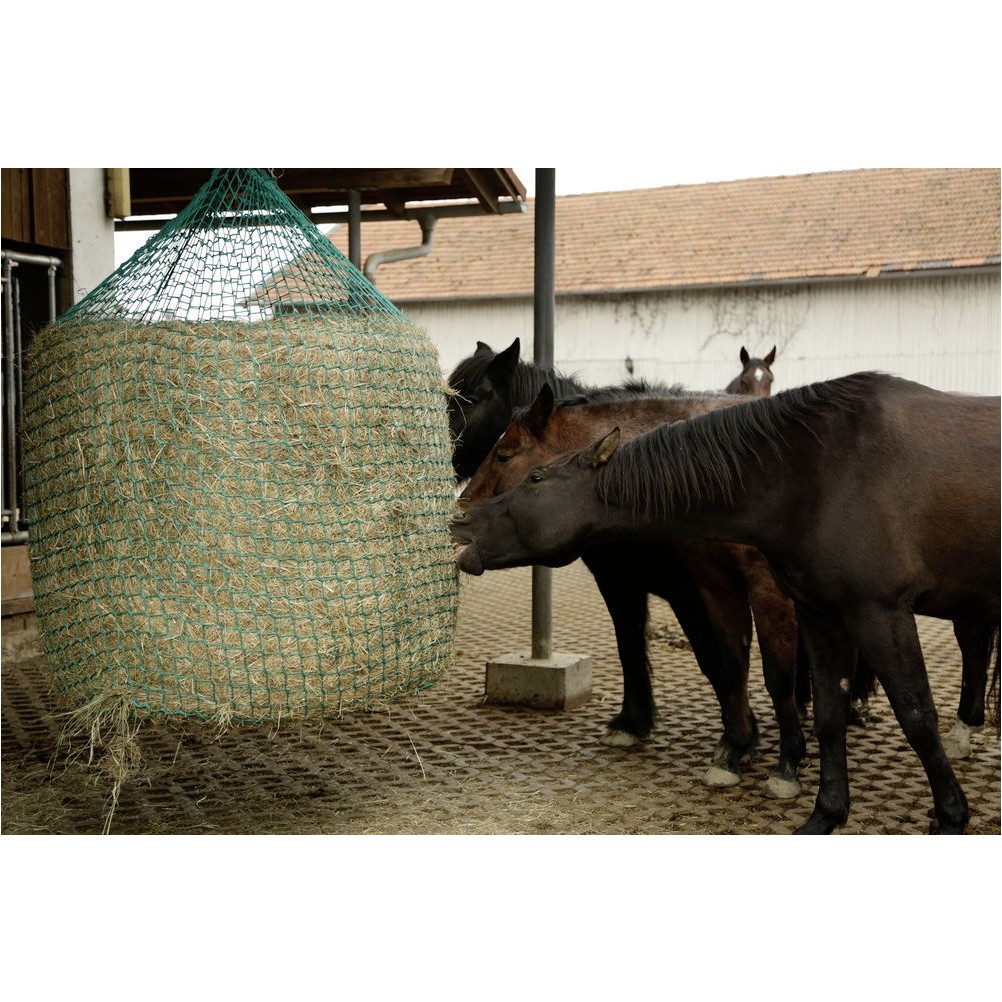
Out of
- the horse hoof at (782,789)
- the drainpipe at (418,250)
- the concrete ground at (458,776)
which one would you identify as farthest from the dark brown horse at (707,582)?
the drainpipe at (418,250)

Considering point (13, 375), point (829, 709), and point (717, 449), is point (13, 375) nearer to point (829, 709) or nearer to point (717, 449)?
point (717, 449)

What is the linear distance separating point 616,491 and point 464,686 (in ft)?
9.66

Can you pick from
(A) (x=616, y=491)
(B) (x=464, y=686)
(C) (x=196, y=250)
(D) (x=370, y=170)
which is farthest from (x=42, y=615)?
(D) (x=370, y=170)

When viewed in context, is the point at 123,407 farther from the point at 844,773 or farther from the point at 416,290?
the point at 416,290

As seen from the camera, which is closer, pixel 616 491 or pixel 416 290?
pixel 616 491

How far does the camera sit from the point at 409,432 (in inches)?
140

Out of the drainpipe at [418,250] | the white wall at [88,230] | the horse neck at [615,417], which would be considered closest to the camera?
the horse neck at [615,417]

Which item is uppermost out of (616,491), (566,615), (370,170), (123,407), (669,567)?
(370,170)

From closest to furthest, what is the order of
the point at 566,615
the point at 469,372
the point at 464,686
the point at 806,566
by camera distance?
the point at 806,566 → the point at 469,372 → the point at 464,686 → the point at 566,615

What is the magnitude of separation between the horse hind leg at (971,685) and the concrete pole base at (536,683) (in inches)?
76.9

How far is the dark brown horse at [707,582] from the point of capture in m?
4.64

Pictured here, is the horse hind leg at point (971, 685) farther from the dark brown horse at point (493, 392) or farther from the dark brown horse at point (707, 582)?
the dark brown horse at point (493, 392)

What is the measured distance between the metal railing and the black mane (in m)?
3.74

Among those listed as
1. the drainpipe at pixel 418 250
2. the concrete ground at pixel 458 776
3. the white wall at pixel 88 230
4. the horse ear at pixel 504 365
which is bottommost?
the concrete ground at pixel 458 776
